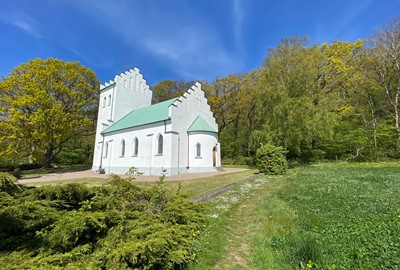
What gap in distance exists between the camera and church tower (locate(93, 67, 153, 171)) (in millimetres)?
27281

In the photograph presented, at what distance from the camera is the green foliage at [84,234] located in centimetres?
288

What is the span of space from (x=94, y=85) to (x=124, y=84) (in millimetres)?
7445

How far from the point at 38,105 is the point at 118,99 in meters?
8.91

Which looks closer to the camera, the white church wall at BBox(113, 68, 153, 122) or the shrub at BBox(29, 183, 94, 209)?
the shrub at BBox(29, 183, 94, 209)

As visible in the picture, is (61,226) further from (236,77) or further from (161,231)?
(236,77)

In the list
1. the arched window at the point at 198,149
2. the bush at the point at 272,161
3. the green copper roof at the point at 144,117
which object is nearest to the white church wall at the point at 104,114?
the green copper roof at the point at 144,117

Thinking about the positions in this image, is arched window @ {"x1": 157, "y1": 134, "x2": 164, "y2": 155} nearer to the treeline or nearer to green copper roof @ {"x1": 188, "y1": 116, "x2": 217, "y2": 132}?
green copper roof @ {"x1": 188, "y1": 116, "x2": 217, "y2": 132}

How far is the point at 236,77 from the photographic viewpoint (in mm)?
35031

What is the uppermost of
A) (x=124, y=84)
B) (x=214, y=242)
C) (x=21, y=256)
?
(x=124, y=84)

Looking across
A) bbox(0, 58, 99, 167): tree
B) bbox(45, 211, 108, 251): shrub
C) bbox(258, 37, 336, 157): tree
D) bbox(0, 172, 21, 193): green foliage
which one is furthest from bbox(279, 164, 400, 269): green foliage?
bbox(0, 58, 99, 167): tree

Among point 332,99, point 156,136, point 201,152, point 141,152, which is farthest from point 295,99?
point 141,152

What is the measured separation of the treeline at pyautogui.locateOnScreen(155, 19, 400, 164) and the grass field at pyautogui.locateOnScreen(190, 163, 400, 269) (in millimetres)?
13503

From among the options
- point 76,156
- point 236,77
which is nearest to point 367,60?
point 236,77

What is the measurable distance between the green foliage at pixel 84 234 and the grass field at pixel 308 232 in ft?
3.08
